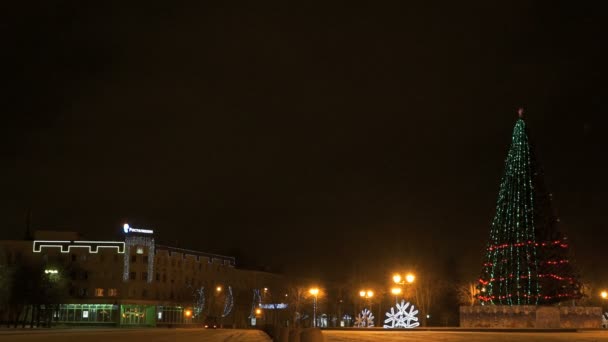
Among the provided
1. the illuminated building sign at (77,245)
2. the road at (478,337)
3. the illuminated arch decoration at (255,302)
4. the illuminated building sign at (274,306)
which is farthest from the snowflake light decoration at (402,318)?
the illuminated arch decoration at (255,302)

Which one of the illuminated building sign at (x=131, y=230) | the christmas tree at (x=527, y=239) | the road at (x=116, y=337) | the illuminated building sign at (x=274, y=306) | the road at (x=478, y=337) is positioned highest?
the illuminated building sign at (x=131, y=230)

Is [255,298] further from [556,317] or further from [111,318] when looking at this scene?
[556,317]

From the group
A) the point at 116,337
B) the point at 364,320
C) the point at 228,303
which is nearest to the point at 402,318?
the point at 364,320

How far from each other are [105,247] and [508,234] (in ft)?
246

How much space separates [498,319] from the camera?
63.7m

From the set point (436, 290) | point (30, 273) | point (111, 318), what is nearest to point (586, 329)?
point (436, 290)

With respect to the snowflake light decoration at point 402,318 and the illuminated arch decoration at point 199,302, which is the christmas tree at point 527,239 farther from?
the illuminated arch decoration at point 199,302

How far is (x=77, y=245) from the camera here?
121 m

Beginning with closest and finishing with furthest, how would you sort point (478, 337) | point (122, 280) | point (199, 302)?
point (478, 337)
point (122, 280)
point (199, 302)

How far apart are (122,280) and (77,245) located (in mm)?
8973

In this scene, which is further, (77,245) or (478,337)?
(77,245)

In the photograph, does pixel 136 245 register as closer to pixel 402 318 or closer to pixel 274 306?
pixel 274 306

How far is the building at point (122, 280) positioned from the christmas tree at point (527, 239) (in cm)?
5695

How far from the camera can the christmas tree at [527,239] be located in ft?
203
